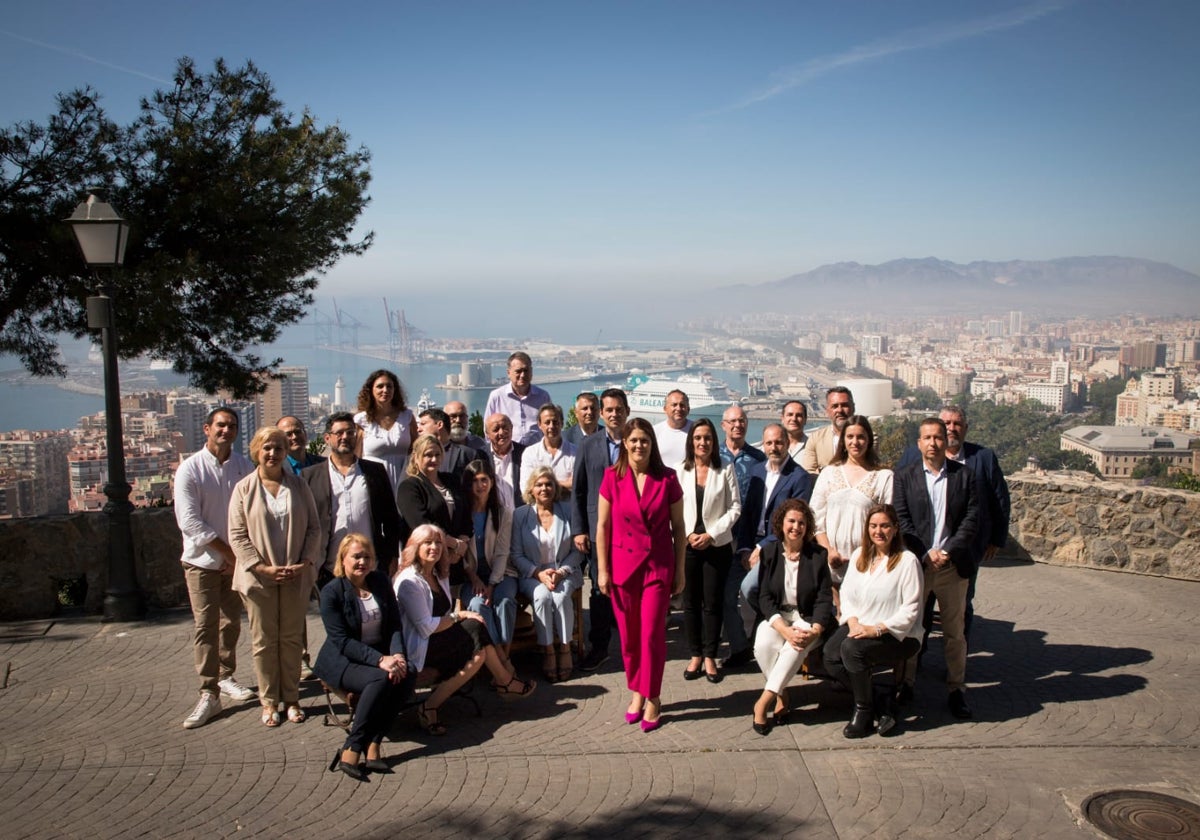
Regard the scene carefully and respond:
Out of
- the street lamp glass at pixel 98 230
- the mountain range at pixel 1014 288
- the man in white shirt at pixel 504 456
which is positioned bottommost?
the man in white shirt at pixel 504 456

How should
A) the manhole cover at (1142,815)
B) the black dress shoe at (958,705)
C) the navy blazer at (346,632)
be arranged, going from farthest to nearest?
the black dress shoe at (958,705) < the navy blazer at (346,632) < the manhole cover at (1142,815)

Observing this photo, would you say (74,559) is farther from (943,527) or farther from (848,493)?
(943,527)

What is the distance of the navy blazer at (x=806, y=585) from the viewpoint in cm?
514

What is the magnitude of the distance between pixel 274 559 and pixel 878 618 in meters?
3.66

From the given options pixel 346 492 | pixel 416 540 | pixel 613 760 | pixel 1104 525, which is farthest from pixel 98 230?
pixel 1104 525

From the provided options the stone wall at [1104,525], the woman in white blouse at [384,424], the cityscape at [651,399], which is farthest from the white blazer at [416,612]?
the stone wall at [1104,525]

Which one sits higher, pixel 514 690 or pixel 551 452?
pixel 551 452

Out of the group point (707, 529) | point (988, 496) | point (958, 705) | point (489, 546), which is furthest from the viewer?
point (489, 546)

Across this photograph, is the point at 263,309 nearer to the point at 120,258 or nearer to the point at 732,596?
the point at 120,258

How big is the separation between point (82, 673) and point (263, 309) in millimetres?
5624

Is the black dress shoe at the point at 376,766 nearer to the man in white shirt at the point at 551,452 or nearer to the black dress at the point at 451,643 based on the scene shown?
the black dress at the point at 451,643

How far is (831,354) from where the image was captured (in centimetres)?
5256

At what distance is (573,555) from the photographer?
6102mm

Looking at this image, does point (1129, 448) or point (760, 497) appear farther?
point (1129, 448)
